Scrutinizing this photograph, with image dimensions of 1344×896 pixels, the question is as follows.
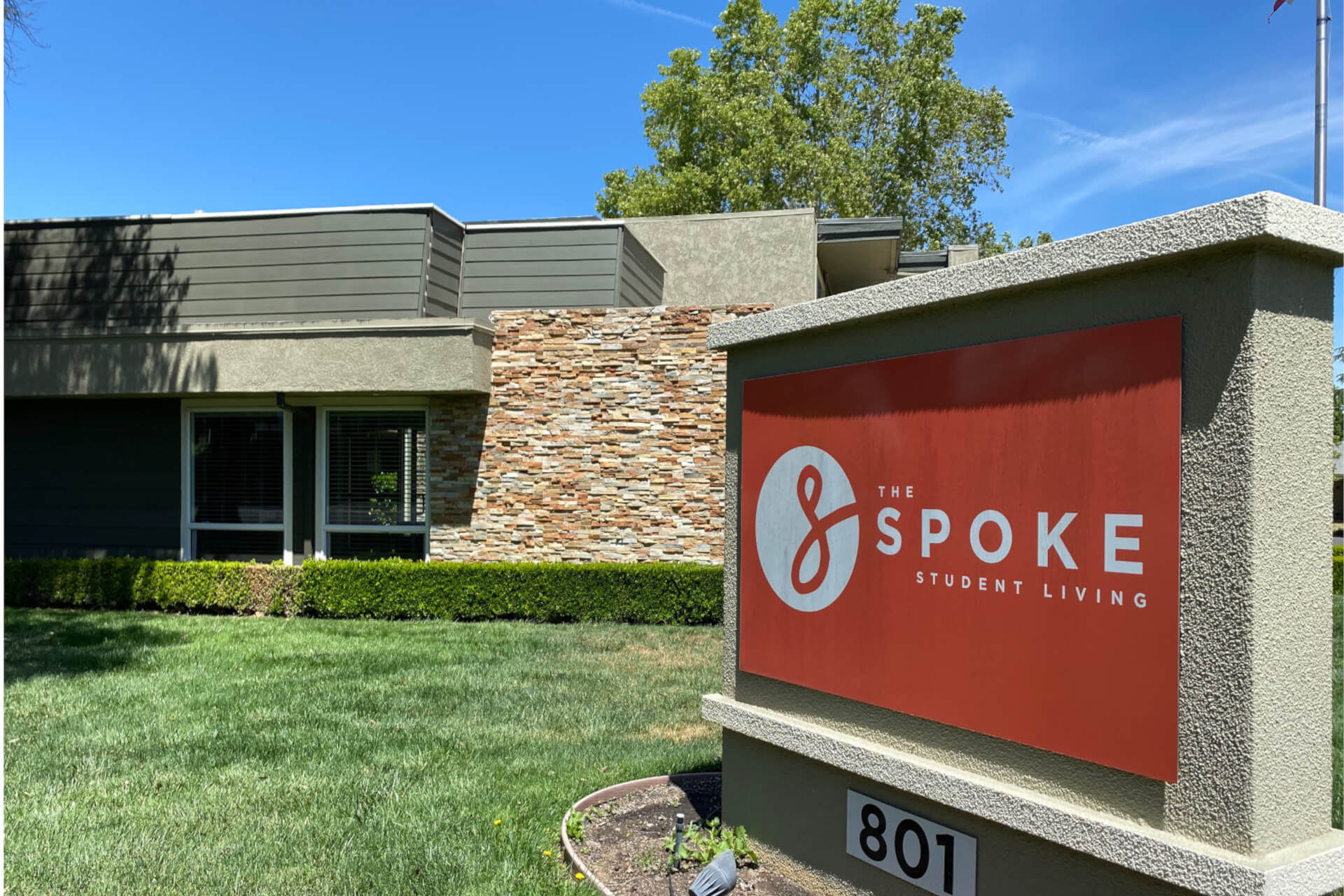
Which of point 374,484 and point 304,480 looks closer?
point 374,484

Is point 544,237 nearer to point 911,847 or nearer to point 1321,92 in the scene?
point 1321,92

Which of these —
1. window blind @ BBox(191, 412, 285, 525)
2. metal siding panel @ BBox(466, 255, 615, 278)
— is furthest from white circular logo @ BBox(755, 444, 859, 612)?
window blind @ BBox(191, 412, 285, 525)

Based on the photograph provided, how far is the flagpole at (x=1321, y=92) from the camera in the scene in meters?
9.50

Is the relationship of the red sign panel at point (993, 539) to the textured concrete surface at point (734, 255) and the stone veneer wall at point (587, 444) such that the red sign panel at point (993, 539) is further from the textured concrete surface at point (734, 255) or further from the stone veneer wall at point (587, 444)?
the textured concrete surface at point (734, 255)

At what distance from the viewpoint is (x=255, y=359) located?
1266 centimetres

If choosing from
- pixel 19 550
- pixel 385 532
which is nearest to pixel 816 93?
pixel 385 532

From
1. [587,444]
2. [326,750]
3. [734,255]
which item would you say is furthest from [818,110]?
[326,750]

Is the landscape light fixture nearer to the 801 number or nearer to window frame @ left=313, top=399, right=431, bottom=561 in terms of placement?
the 801 number

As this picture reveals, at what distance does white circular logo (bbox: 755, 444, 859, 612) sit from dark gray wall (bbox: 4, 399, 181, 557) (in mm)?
12281

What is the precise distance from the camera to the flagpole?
950cm

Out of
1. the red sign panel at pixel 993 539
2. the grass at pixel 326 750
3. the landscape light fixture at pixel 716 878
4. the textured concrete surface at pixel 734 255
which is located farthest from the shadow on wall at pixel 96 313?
the landscape light fixture at pixel 716 878

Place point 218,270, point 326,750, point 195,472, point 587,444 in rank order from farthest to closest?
point 195,472 < point 218,270 < point 587,444 < point 326,750

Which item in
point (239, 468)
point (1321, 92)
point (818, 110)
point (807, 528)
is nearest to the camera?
point (807, 528)

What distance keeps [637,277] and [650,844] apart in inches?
425
